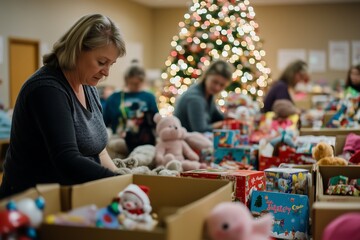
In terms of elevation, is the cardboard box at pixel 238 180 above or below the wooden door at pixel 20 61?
below

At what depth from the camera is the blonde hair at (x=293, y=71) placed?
19.7 feet

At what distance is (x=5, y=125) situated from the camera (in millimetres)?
7371

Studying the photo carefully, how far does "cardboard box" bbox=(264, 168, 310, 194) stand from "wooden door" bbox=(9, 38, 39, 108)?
7097 mm

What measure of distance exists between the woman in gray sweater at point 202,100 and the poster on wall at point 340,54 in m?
9.16

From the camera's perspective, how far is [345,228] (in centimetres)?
127

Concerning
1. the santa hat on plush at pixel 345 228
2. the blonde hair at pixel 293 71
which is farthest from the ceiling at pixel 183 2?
the santa hat on plush at pixel 345 228

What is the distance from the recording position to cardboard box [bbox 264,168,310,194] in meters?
2.09

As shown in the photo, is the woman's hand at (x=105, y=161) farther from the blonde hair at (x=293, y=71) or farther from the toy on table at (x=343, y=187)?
the blonde hair at (x=293, y=71)

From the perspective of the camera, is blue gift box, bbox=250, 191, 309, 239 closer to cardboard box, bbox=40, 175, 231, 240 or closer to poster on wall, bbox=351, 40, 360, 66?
cardboard box, bbox=40, 175, 231, 240

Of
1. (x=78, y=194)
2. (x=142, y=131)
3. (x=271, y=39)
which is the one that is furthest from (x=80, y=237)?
(x=271, y=39)

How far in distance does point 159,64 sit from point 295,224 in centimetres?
1258

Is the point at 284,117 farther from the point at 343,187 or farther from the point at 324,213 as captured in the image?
the point at 324,213

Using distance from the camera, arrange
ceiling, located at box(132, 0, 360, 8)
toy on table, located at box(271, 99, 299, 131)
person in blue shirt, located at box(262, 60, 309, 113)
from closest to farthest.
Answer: toy on table, located at box(271, 99, 299, 131), person in blue shirt, located at box(262, 60, 309, 113), ceiling, located at box(132, 0, 360, 8)

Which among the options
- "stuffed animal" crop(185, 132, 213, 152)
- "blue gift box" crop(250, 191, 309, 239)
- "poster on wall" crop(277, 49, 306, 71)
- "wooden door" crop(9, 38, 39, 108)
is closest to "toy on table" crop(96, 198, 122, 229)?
"blue gift box" crop(250, 191, 309, 239)
